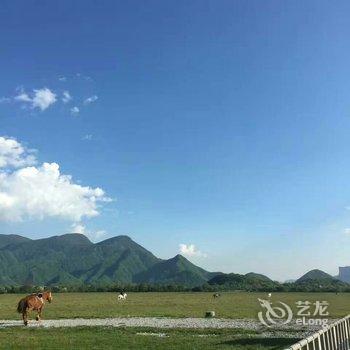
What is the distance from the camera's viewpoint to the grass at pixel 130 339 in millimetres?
22734

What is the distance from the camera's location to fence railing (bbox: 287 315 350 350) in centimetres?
1105

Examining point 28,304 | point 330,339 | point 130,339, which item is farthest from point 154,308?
point 330,339

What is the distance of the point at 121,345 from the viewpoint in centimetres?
2327

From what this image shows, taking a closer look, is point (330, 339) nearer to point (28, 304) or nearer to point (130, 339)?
point (130, 339)

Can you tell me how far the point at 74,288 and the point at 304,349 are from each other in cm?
16948

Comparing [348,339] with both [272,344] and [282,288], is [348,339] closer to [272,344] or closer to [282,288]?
[272,344]

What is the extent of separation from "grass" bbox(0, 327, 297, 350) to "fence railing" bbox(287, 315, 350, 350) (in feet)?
16.7

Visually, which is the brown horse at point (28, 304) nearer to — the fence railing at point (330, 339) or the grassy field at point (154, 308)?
the grassy field at point (154, 308)

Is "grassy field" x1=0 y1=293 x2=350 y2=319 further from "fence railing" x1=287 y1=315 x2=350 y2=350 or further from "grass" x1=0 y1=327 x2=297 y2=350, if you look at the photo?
"fence railing" x1=287 y1=315 x2=350 y2=350

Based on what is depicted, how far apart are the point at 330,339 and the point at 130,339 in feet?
44.8

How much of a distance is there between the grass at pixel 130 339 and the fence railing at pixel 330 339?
5102 millimetres

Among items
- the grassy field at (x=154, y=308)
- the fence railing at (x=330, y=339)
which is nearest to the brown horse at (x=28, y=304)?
the grassy field at (x=154, y=308)

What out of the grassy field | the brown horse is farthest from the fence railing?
the grassy field

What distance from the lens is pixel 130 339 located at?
1006 inches
